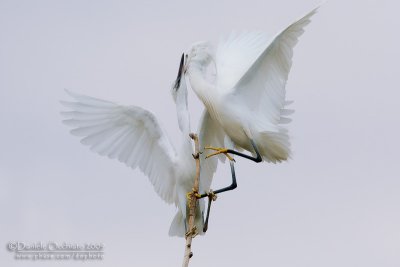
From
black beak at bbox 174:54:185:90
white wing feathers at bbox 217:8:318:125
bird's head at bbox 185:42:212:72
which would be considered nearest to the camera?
white wing feathers at bbox 217:8:318:125

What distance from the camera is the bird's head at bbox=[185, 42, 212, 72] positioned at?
52.9ft

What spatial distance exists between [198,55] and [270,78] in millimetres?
1041

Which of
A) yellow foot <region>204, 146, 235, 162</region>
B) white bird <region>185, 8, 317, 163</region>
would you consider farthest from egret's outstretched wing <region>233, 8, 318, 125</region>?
yellow foot <region>204, 146, 235, 162</region>

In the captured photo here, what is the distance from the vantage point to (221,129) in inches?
658

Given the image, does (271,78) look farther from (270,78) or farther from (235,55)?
(235,55)

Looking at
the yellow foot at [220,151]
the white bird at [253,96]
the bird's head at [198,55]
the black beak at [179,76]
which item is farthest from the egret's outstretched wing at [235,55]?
the yellow foot at [220,151]

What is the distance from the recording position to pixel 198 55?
16.1m

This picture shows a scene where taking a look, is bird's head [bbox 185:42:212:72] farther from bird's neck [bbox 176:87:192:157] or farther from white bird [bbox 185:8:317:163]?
bird's neck [bbox 176:87:192:157]

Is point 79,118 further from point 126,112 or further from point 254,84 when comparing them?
point 254,84

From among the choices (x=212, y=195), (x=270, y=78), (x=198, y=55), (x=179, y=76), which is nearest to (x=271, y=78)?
(x=270, y=78)

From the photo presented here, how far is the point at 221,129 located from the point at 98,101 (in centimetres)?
170

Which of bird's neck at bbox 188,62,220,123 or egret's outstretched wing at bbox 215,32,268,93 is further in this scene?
egret's outstretched wing at bbox 215,32,268,93

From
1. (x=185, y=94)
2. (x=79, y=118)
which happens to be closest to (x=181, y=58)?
(x=185, y=94)

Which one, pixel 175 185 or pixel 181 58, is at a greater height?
pixel 181 58
